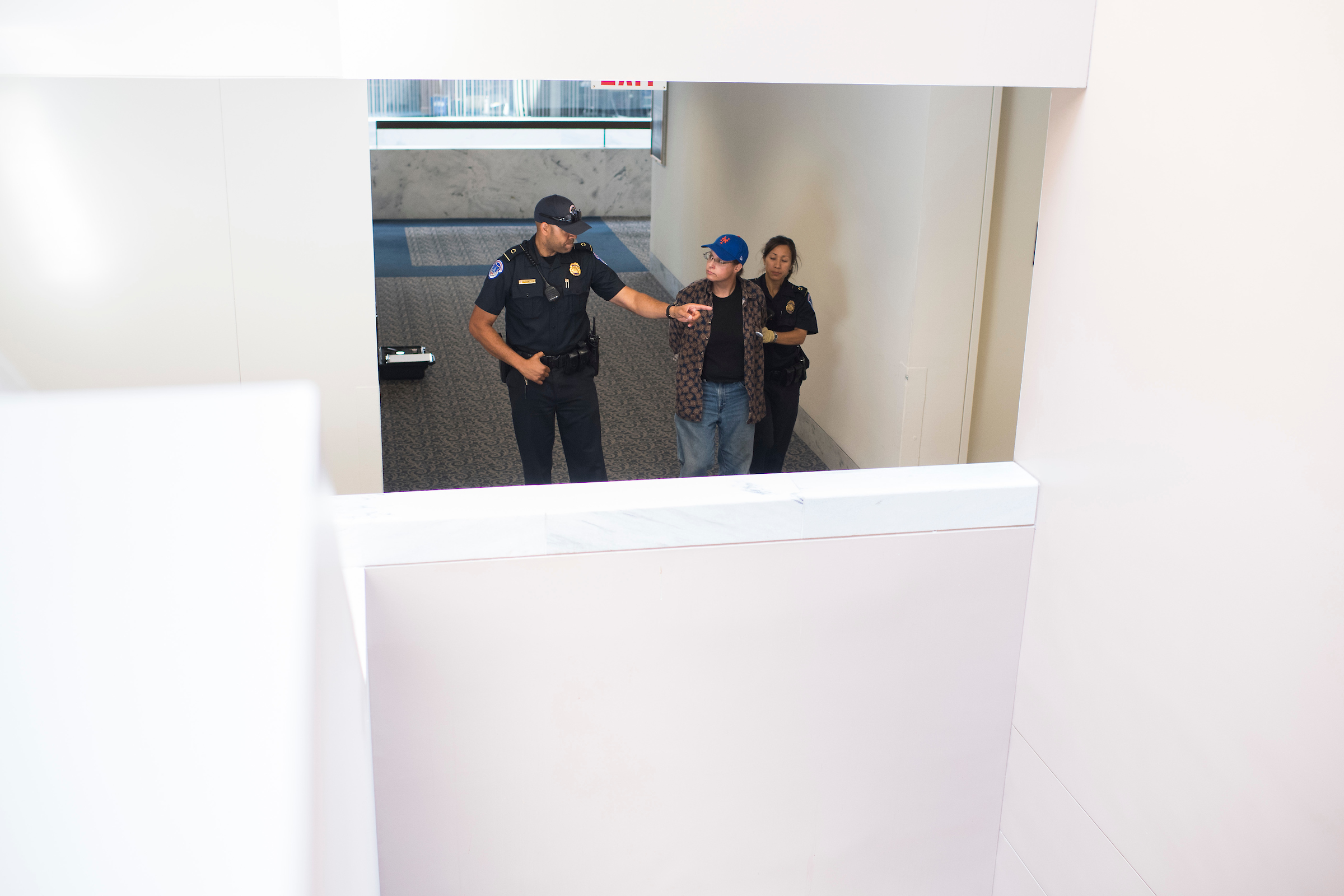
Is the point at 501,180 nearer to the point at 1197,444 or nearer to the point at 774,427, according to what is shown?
the point at 774,427

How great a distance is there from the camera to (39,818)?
792 millimetres

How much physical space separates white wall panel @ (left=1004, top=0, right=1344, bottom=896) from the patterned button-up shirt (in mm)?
2025

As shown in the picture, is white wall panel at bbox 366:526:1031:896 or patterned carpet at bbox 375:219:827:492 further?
patterned carpet at bbox 375:219:827:492

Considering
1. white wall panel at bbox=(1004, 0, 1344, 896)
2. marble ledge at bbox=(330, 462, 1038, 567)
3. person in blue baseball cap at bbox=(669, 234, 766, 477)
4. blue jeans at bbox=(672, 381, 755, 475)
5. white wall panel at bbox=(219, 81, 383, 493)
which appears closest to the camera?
white wall panel at bbox=(1004, 0, 1344, 896)

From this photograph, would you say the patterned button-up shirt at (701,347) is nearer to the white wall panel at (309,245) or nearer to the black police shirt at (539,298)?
the black police shirt at (539,298)

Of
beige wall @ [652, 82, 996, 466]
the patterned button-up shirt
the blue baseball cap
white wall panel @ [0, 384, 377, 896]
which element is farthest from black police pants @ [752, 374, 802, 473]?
white wall panel @ [0, 384, 377, 896]

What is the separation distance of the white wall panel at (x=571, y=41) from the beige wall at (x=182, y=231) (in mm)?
1930

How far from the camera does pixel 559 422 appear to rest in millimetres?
4535

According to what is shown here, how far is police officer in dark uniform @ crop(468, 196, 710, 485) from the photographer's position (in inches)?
169

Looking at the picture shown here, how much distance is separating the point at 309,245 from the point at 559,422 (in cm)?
123

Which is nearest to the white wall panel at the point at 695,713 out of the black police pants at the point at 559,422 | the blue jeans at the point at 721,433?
the black police pants at the point at 559,422

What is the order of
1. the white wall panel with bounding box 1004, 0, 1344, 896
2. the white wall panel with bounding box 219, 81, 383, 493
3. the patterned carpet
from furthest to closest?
the patterned carpet < the white wall panel with bounding box 219, 81, 383, 493 < the white wall panel with bounding box 1004, 0, 1344, 896

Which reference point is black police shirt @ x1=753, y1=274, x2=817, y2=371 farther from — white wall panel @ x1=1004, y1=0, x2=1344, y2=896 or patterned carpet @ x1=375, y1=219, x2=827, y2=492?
white wall panel @ x1=1004, y1=0, x2=1344, y2=896

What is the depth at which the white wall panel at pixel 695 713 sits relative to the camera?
2424mm
